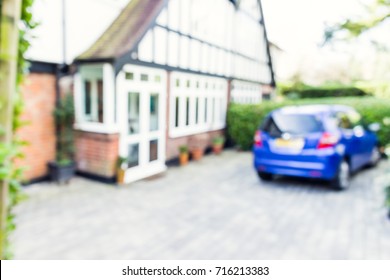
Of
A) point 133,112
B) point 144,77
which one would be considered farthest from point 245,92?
point 133,112

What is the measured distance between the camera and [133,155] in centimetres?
704

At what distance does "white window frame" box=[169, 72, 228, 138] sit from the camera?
842cm

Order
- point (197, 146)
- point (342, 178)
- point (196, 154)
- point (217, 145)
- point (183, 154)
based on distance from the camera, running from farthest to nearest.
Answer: point (217, 145) → point (197, 146) → point (196, 154) → point (183, 154) → point (342, 178)

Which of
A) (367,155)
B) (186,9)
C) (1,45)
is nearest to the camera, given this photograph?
(1,45)

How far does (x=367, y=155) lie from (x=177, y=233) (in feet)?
17.3

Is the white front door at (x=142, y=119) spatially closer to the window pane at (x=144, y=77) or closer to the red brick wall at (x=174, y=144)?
the window pane at (x=144, y=77)

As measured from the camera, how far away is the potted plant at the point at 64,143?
6129 millimetres

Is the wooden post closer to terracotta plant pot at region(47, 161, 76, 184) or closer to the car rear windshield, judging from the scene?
the car rear windshield

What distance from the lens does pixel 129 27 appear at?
6.41 m

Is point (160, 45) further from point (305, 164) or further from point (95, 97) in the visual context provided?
point (305, 164)

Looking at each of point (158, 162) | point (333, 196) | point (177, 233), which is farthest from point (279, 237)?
point (158, 162)

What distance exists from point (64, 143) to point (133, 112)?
1.54 meters

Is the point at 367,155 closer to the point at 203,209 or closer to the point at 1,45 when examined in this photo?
the point at 203,209

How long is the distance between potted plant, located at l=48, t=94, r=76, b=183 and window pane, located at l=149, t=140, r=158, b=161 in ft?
5.73
